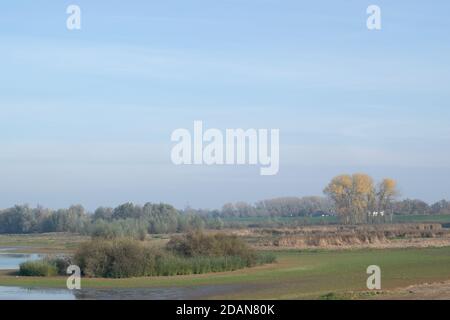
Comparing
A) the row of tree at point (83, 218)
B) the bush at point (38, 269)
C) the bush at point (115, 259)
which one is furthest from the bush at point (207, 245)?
the row of tree at point (83, 218)

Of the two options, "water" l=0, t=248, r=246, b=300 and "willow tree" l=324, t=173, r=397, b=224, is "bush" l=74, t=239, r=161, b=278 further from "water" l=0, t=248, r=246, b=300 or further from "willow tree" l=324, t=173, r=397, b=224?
"willow tree" l=324, t=173, r=397, b=224

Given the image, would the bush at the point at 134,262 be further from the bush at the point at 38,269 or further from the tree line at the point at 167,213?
the tree line at the point at 167,213

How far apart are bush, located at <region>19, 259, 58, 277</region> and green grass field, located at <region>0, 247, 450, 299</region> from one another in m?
1.15

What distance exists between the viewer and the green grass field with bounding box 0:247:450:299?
34594mm

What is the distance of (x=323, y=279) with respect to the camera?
40.8m

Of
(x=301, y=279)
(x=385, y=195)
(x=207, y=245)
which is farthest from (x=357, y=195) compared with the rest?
(x=301, y=279)

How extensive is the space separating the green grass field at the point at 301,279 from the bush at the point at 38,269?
3.76 ft

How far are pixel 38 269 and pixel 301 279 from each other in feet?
53.9

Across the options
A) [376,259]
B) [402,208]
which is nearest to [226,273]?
[376,259]

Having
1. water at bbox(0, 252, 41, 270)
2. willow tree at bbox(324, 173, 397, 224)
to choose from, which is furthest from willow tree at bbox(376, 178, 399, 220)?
water at bbox(0, 252, 41, 270)

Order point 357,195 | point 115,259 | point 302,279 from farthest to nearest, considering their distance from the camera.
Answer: point 357,195 < point 115,259 < point 302,279

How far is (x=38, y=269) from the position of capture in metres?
47.8

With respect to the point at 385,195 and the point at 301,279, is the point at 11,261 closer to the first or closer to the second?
the point at 301,279
